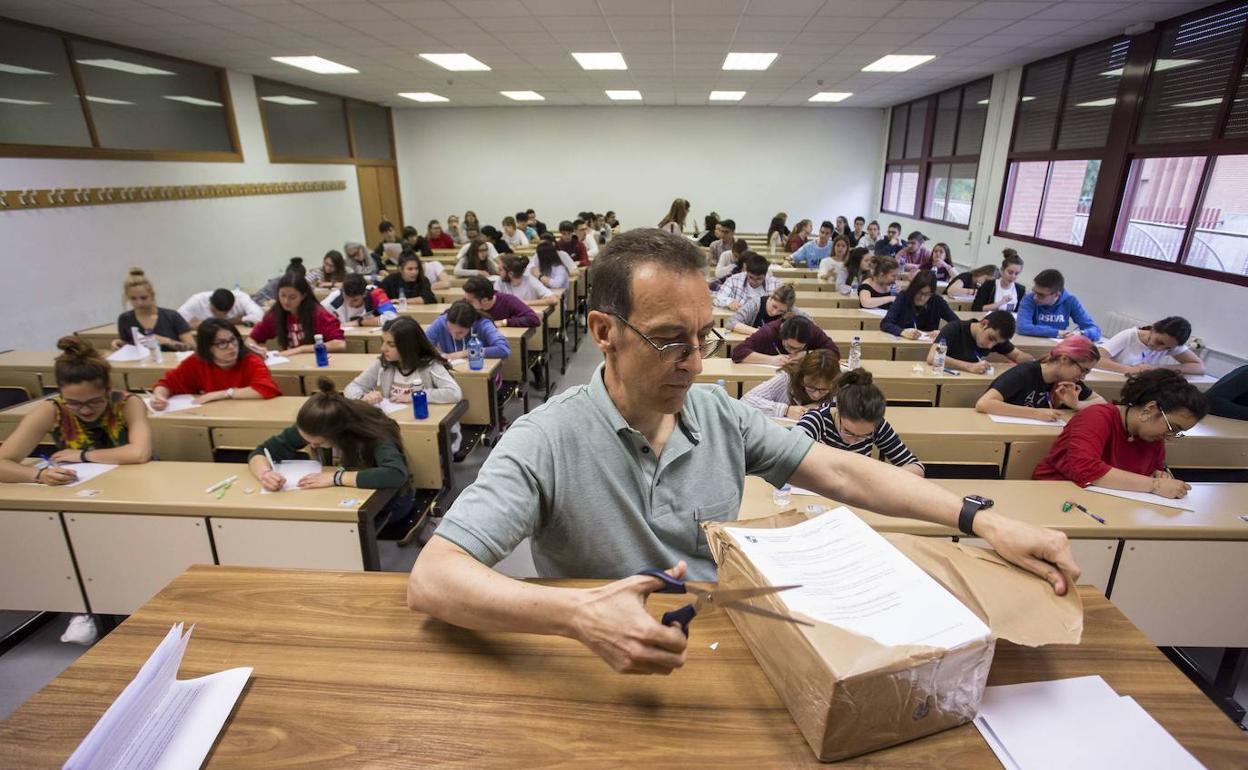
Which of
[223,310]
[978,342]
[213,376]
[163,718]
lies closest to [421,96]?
[223,310]

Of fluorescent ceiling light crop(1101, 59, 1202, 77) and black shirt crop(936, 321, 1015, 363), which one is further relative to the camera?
fluorescent ceiling light crop(1101, 59, 1202, 77)

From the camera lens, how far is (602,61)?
8.05 m

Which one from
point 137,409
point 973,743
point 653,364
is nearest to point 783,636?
point 973,743

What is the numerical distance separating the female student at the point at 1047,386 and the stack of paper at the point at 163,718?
11.8 feet

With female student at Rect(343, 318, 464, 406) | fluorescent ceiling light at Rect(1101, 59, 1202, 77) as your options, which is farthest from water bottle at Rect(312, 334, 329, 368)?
fluorescent ceiling light at Rect(1101, 59, 1202, 77)

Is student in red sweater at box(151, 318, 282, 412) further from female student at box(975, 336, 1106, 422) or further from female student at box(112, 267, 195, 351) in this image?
female student at box(975, 336, 1106, 422)

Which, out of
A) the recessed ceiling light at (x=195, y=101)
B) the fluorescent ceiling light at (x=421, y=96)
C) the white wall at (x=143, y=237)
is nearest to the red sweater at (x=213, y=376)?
the white wall at (x=143, y=237)

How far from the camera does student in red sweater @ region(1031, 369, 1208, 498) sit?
2.31m

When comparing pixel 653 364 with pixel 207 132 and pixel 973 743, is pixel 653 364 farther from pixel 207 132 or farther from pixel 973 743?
pixel 207 132

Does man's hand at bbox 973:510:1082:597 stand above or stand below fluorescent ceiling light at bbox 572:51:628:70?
below

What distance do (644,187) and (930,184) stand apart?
6246mm

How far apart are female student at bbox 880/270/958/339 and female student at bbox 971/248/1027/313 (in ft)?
4.75

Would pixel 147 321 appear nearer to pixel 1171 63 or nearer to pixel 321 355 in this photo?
pixel 321 355

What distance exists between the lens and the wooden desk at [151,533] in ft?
7.37
